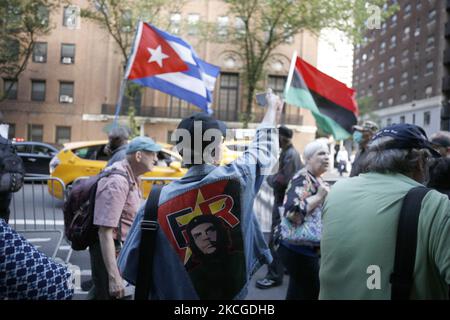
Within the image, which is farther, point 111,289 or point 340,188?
point 111,289

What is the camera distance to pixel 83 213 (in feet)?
9.72

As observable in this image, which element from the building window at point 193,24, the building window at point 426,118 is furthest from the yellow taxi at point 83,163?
the building window at point 426,118

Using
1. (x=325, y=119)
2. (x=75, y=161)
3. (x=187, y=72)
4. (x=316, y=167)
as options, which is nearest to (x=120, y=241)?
(x=316, y=167)

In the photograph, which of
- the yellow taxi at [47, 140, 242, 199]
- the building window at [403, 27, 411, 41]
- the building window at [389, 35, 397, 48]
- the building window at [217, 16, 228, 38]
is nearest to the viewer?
the yellow taxi at [47, 140, 242, 199]

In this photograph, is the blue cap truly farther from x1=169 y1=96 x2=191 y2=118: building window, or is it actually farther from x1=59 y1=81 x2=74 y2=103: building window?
x1=59 y1=81 x2=74 y2=103: building window

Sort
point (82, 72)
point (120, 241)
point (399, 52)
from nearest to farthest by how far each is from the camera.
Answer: point (120, 241) → point (82, 72) → point (399, 52)

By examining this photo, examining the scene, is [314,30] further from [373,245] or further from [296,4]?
[373,245]

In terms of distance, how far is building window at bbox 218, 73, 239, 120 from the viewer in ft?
111

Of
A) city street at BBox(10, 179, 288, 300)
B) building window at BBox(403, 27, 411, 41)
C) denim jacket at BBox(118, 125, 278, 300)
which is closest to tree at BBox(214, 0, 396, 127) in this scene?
city street at BBox(10, 179, 288, 300)

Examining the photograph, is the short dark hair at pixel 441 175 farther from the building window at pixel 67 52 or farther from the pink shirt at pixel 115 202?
the building window at pixel 67 52

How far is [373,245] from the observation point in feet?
5.91

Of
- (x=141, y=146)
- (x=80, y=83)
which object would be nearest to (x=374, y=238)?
(x=141, y=146)

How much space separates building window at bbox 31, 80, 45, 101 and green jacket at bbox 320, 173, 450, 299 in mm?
34439

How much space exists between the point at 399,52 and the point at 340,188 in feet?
192
